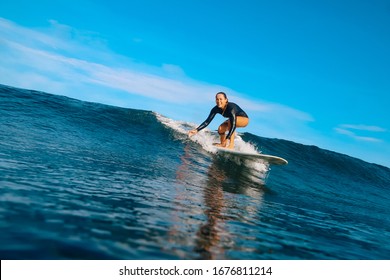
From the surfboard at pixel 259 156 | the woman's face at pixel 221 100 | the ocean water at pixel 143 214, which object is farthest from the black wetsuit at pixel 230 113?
the ocean water at pixel 143 214

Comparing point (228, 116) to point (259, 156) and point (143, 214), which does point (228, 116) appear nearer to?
point (259, 156)

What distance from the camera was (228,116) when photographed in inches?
465

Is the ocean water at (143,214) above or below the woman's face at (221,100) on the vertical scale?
below

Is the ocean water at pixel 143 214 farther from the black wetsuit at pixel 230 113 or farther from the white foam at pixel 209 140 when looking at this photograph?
the white foam at pixel 209 140

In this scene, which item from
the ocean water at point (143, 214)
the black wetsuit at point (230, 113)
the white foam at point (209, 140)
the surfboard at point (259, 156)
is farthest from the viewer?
the white foam at point (209, 140)

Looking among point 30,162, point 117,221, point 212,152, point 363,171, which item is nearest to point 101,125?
point 212,152

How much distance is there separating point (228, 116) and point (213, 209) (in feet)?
23.8

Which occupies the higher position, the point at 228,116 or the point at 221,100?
the point at 221,100

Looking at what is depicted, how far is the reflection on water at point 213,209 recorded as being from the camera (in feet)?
10.8

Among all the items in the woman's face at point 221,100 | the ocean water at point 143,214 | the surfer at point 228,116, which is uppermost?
the woman's face at point 221,100

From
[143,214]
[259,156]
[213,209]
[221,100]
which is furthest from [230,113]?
[143,214]

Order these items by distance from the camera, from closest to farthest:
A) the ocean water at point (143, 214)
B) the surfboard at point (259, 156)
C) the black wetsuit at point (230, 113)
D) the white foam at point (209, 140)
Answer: the ocean water at point (143, 214)
the surfboard at point (259, 156)
the black wetsuit at point (230, 113)
the white foam at point (209, 140)

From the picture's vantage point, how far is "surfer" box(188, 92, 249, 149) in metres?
11.5
